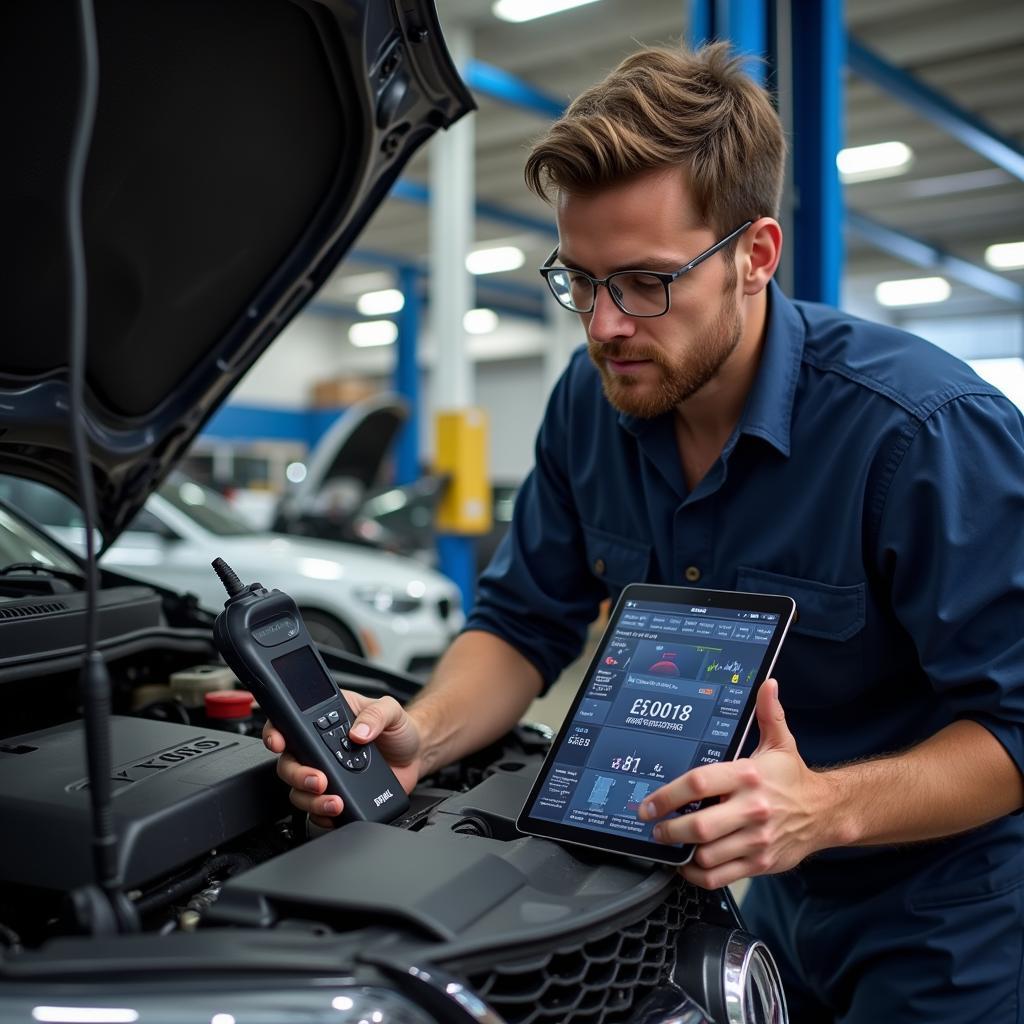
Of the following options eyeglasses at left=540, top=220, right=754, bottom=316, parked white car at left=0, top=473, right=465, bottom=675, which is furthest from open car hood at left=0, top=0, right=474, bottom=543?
parked white car at left=0, top=473, right=465, bottom=675

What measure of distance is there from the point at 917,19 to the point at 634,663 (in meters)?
6.89

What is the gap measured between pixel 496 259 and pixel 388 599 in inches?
385

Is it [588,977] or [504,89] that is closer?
[588,977]

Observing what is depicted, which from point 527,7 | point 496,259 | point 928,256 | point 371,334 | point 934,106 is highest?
point 371,334

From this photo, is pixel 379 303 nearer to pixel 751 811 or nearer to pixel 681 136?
pixel 681 136

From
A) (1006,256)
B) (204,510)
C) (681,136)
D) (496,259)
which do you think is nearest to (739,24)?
(681,136)

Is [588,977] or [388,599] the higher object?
[388,599]

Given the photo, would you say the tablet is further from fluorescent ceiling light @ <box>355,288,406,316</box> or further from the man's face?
fluorescent ceiling light @ <box>355,288,406,316</box>

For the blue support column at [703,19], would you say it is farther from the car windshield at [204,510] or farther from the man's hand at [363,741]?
the car windshield at [204,510]

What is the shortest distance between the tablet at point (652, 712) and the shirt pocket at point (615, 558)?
26 centimetres

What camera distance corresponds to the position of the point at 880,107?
823 centimetres

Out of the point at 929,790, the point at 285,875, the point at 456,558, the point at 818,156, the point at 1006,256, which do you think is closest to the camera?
the point at 285,875

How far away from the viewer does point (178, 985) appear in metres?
0.72

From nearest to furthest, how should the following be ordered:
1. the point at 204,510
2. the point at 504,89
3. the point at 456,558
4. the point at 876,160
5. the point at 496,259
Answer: the point at 204,510
the point at 456,558
the point at 504,89
the point at 876,160
the point at 496,259
